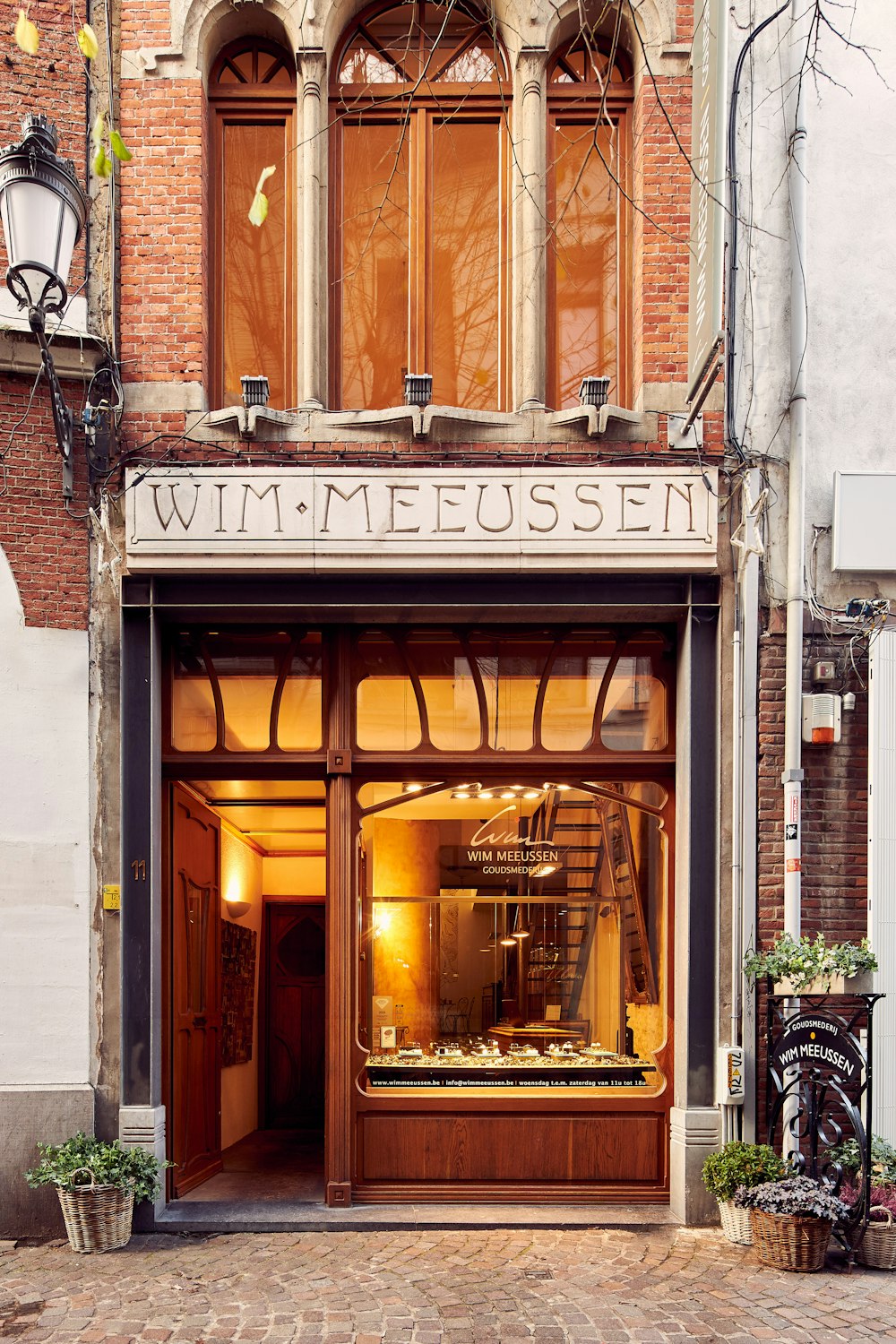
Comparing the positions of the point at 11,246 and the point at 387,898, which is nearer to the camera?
the point at 11,246

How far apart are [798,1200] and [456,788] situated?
3.24m

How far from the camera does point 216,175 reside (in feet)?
26.3

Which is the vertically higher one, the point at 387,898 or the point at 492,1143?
the point at 387,898

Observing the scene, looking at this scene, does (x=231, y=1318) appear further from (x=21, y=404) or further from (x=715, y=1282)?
(x=21, y=404)

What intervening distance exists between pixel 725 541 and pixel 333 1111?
455cm

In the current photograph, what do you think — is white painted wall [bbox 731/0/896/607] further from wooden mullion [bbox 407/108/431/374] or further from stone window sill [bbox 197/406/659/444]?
wooden mullion [bbox 407/108/431/374]

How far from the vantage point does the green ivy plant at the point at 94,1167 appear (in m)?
6.70

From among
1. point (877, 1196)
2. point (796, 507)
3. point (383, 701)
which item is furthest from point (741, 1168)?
point (796, 507)

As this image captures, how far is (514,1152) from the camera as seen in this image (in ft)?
24.7

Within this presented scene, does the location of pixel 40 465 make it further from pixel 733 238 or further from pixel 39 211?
pixel 733 238

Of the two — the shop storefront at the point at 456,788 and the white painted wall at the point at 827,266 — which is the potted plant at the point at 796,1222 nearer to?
the shop storefront at the point at 456,788

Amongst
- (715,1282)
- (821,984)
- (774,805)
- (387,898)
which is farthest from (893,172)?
(715,1282)

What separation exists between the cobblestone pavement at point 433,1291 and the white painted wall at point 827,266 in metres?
4.11

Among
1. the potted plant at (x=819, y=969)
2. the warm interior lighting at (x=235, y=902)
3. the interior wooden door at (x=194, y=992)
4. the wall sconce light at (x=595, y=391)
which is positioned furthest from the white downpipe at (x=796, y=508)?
the warm interior lighting at (x=235, y=902)
